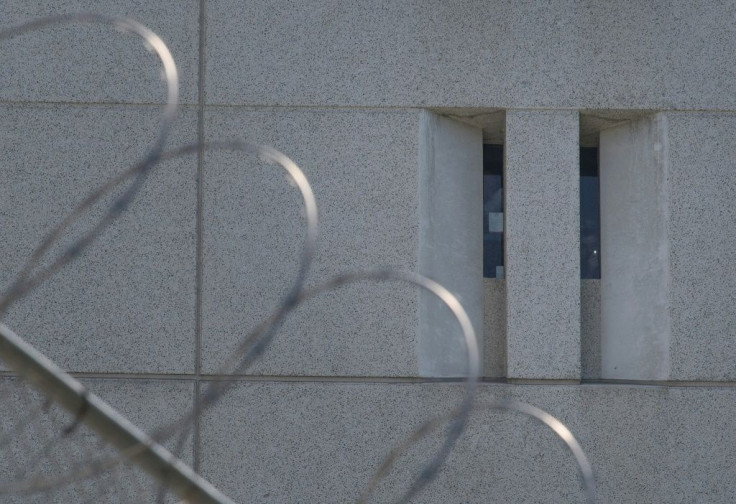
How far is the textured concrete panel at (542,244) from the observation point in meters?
6.18

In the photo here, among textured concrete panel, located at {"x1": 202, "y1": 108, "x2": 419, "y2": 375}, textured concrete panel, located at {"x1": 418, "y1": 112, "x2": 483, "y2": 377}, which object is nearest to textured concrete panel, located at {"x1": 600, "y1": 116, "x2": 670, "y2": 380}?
textured concrete panel, located at {"x1": 418, "y1": 112, "x2": 483, "y2": 377}

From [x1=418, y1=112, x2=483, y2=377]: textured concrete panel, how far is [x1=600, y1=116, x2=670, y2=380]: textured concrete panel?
857 mm

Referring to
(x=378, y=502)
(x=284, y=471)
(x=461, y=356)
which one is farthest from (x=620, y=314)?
(x=284, y=471)

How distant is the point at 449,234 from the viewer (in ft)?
21.4

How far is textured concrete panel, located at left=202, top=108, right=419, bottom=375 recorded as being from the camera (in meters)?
6.16

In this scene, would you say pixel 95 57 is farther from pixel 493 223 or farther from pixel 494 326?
pixel 494 326

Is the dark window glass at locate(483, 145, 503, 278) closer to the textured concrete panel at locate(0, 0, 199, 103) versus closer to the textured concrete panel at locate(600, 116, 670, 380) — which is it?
the textured concrete panel at locate(600, 116, 670, 380)

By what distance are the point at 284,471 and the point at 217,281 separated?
1.25 metres

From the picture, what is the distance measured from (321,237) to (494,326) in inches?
51.5

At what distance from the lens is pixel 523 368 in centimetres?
616

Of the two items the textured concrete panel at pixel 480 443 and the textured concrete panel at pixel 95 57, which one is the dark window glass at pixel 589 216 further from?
the textured concrete panel at pixel 95 57

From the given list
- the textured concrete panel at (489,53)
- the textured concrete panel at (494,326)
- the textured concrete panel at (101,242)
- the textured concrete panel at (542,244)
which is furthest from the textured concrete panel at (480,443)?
the textured concrete panel at (489,53)

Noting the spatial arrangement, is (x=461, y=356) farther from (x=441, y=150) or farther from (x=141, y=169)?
(x=141, y=169)

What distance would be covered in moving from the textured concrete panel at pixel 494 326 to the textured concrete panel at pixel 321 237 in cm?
60
